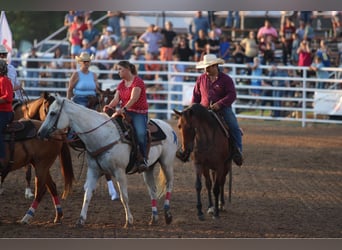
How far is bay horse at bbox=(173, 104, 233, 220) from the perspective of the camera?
10.6m

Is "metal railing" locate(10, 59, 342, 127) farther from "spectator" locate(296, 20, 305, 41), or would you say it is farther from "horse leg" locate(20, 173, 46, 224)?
"horse leg" locate(20, 173, 46, 224)

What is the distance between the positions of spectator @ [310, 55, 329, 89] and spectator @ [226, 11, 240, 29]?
4.51 m

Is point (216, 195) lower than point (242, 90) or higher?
higher

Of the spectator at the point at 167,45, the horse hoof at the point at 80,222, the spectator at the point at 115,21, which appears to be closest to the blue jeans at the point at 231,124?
the horse hoof at the point at 80,222

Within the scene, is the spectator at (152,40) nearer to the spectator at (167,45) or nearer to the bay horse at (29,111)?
the spectator at (167,45)

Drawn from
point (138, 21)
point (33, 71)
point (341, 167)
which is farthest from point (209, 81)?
point (138, 21)

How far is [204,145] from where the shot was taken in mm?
10922

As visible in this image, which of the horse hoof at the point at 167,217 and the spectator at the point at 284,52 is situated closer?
the horse hoof at the point at 167,217

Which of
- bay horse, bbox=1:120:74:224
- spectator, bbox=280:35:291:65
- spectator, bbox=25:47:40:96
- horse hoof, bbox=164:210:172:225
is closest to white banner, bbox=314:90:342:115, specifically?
spectator, bbox=280:35:291:65

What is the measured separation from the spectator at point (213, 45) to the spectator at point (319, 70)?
2.71 m

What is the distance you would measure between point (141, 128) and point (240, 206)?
2.31m

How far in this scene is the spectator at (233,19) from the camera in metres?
27.6

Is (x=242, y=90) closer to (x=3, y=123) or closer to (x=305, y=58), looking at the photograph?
(x=305, y=58)

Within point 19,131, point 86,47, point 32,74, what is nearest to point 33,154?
point 19,131
